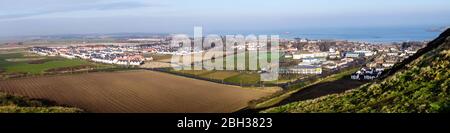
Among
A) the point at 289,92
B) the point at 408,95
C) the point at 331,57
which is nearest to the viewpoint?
the point at 408,95

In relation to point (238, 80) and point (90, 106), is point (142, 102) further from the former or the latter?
point (238, 80)

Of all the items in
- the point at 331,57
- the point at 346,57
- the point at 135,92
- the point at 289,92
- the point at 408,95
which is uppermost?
the point at 408,95

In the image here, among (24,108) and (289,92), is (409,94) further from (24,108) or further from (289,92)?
(289,92)

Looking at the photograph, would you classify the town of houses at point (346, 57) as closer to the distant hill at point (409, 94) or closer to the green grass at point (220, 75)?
the green grass at point (220, 75)

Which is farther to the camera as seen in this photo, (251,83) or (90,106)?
(251,83)

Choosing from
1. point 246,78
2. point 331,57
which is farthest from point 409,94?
point 331,57
